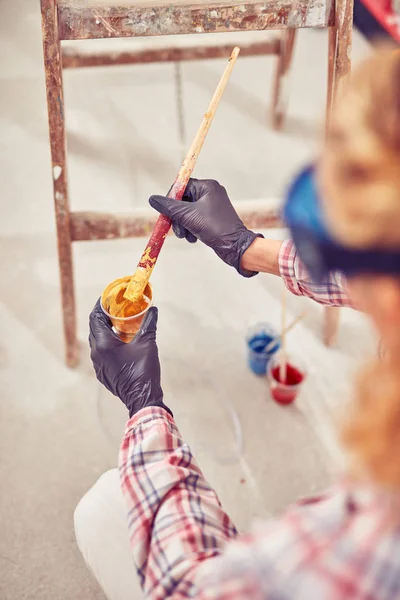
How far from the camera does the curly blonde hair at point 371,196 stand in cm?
67

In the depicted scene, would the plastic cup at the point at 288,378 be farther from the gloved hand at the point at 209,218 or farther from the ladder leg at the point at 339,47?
the ladder leg at the point at 339,47

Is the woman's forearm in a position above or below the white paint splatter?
below

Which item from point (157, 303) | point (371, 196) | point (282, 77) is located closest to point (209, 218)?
point (157, 303)

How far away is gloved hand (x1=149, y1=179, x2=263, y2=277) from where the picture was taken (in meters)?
1.58

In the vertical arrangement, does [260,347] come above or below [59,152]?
below

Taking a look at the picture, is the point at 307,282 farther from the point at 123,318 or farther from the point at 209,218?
the point at 123,318

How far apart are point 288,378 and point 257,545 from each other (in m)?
1.35

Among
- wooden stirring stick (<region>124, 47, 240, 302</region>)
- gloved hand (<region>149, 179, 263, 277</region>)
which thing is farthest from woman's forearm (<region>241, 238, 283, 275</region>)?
wooden stirring stick (<region>124, 47, 240, 302</region>)

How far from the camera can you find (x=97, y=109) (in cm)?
313

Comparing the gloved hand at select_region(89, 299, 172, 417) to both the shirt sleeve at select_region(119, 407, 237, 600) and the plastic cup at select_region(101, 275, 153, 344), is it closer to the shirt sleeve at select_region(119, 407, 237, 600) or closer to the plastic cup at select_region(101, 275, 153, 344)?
the plastic cup at select_region(101, 275, 153, 344)

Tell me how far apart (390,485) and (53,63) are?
1.33 meters

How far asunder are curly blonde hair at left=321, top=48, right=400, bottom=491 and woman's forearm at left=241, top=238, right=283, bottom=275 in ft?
2.89

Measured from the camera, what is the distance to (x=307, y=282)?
1540mm

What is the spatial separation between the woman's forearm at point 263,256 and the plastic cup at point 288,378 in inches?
20.3
